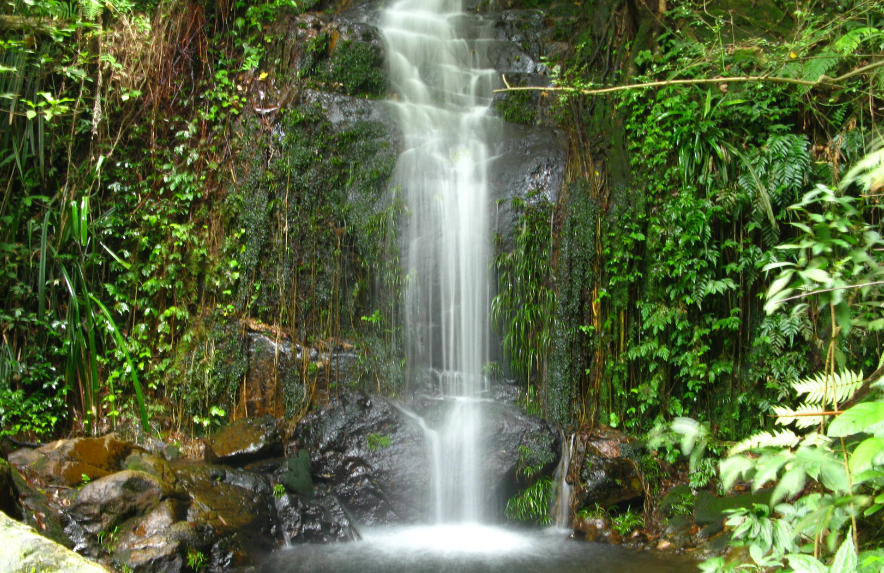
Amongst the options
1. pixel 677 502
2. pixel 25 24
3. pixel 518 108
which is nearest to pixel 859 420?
pixel 677 502

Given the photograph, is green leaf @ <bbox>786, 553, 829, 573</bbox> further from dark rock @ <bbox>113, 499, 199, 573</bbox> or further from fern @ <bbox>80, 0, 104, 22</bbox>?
fern @ <bbox>80, 0, 104, 22</bbox>

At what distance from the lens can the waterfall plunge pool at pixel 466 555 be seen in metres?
4.58

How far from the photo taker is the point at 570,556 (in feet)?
16.0

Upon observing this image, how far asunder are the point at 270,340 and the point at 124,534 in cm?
243

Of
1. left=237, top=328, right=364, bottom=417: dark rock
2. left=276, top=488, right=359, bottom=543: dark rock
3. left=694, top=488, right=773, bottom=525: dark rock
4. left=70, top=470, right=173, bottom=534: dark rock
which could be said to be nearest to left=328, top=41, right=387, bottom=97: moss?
left=237, top=328, right=364, bottom=417: dark rock

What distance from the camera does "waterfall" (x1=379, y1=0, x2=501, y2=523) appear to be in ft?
19.0

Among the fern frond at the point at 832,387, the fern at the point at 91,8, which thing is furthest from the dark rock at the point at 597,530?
the fern at the point at 91,8

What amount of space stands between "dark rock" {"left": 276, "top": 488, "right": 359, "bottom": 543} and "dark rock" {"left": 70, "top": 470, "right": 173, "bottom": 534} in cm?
102

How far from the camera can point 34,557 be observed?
6.77 feet

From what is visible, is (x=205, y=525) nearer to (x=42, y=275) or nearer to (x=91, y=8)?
(x=42, y=275)

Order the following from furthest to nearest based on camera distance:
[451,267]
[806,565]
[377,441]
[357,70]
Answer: [357,70]
[451,267]
[377,441]
[806,565]

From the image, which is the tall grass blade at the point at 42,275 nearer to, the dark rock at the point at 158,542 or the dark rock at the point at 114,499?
the dark rock at the point at 114,499

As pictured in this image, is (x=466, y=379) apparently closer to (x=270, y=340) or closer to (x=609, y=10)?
(x=270, y=340)

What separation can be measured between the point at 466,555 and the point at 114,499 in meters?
2.67
